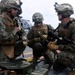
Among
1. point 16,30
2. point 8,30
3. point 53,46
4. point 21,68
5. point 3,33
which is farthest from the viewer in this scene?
point 53,46

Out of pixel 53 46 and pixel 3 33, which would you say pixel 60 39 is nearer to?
pixel 53 46

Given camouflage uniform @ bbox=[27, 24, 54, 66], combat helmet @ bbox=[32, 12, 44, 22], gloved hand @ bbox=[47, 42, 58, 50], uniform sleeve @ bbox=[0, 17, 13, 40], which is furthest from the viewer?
camouflage uniform @ bbox=[27, 24, 54, 66]

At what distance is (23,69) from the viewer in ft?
20.6

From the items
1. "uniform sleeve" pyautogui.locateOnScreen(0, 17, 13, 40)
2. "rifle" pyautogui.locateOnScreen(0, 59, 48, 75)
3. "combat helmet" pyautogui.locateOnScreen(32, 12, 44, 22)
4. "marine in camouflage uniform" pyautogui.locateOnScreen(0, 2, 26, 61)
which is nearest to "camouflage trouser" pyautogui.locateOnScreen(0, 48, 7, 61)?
"marine in camouflage uniform" pyautogui.locateOnScreen(0, 2, 26, 61)

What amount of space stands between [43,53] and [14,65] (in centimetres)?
202

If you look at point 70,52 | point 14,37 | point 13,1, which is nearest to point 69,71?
point 70,52

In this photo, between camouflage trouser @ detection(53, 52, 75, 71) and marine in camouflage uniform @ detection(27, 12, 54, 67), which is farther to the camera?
marine in camouflage uniform @ detection(27, 12, 54, 67)

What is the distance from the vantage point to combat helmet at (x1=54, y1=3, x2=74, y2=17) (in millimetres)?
7383

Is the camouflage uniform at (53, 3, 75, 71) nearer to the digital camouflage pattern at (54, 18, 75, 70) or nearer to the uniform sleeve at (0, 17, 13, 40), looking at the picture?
the digital camouflage pattern at (54, 18, 75, 70)

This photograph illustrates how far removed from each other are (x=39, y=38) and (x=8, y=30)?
162 cm

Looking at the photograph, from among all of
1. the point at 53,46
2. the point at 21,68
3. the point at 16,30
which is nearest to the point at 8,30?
the point at 16,30

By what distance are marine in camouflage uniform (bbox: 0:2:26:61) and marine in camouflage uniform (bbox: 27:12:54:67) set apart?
3.77 ft

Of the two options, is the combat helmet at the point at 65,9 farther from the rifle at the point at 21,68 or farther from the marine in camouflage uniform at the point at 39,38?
the rifle at the point at 21,68

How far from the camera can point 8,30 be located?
6.69 m
